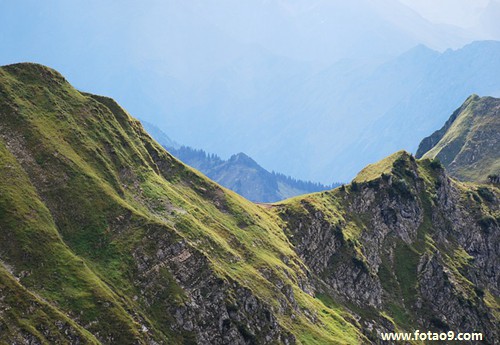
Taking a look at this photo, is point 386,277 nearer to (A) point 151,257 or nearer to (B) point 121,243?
(A) point 151,257

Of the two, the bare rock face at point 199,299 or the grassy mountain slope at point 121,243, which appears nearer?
the grassy mountain slope at point 121,243

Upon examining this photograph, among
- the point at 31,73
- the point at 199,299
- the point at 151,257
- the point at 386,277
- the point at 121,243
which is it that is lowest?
the point at 199,299

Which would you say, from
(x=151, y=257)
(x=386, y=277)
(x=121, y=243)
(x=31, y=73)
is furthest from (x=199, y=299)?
(x=386, y=277)

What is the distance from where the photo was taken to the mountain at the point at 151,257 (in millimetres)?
101438

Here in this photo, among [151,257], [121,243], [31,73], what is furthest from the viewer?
[31,73]

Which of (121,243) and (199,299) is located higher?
(121,243)

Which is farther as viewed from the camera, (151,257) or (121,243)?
(151,257)

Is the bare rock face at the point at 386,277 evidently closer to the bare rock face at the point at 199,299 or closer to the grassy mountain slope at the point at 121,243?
the grassy mountain slope at the point at 121,243

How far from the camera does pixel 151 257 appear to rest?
11881 cm

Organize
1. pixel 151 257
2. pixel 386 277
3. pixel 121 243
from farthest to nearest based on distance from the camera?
pixel 386 277 < pixel 151 257 < pixel 121 243

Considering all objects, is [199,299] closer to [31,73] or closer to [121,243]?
[121,243]

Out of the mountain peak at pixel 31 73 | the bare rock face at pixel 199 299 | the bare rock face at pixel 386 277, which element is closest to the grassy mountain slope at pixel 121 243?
the bare rock face at pixel 199 299

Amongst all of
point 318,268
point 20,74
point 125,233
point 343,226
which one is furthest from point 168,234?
point 343,226

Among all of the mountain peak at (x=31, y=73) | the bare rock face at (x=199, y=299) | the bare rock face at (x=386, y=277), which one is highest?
the bare rock face at (x=386, y=277)
